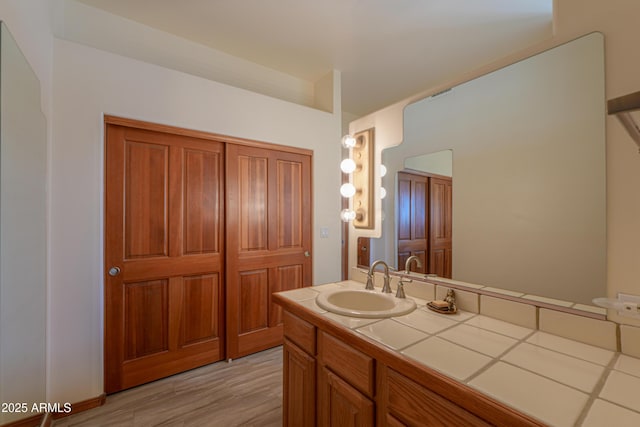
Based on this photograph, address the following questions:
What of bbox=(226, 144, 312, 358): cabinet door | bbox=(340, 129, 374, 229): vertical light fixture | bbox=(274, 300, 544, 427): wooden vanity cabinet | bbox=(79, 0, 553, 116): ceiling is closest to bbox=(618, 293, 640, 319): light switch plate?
bbox=(274, 300, 544, 427): wooden vanity cabinet

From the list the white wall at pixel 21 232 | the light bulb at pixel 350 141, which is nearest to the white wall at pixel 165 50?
the white wall at pixel 21 232

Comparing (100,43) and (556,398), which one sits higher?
(100,43)

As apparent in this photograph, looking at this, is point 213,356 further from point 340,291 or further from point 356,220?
point 356,220

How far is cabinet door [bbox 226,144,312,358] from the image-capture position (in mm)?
2471

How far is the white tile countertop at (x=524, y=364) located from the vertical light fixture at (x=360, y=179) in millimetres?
927

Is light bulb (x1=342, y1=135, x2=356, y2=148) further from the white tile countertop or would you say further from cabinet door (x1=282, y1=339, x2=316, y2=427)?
cabinet door (x1=282, y1=339, x2=316, y2=427)

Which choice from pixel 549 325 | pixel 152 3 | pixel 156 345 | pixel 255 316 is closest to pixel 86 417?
pixel 156 345

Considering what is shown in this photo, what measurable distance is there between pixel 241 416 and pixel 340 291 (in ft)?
3.59

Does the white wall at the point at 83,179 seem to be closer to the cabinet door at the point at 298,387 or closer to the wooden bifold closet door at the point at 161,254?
the wooden bifold closet door at the point at 161,254

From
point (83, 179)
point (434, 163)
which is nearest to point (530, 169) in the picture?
point (434, 163)

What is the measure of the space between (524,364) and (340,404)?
685 millimetres

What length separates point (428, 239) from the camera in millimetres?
1593

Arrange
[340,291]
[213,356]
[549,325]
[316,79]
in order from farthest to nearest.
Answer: [316,79], [213,356], [340,291], [549,325]

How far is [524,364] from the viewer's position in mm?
819
